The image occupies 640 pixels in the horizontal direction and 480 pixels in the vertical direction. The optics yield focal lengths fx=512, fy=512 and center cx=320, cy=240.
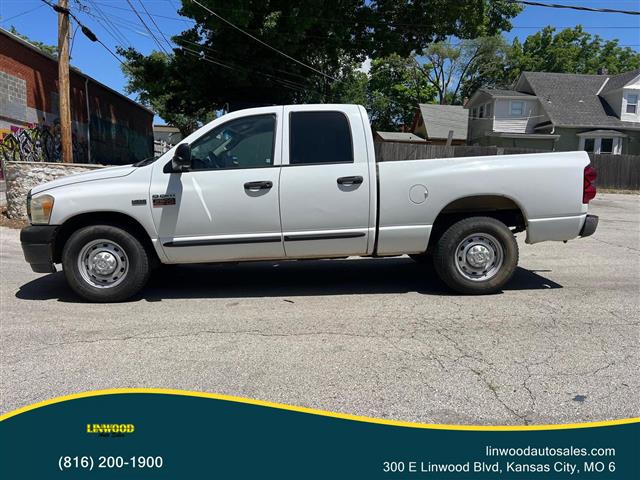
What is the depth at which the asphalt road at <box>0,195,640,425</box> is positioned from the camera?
11.2 ft

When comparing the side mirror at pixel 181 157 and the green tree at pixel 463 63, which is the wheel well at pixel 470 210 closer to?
the side mirror at pixel 181 157

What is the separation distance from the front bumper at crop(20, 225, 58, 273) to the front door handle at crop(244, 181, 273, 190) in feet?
6.74

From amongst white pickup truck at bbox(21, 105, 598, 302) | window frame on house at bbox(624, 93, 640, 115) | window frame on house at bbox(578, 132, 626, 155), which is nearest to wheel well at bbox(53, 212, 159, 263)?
white pickup truck at bbox(21, 105, 598, 302)

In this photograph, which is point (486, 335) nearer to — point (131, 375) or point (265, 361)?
point (265, 361)

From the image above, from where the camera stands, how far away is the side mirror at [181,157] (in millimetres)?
5109

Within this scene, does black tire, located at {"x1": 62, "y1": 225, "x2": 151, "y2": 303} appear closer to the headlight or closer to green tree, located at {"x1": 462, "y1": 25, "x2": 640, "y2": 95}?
the headlight

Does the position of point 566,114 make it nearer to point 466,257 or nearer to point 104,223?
point 466,257

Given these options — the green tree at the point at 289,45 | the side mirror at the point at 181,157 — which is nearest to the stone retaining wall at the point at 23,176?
the side mirror at the point at 181,157

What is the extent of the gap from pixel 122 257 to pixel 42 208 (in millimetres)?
948

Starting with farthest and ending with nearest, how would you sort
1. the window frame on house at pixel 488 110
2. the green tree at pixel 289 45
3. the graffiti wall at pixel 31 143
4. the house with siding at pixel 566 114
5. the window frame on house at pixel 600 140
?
the window frame on house at pixel 488 110 → the house with siding at pixel 566 114 → the window frame on house at pixel 600 140 → the green tree at pixel 289 45 → the graffiti wall at pixel 31 143

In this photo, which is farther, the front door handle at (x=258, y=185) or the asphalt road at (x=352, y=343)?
the front door handle at (x=258, y=185)

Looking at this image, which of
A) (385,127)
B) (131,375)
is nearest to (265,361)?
(131,375)

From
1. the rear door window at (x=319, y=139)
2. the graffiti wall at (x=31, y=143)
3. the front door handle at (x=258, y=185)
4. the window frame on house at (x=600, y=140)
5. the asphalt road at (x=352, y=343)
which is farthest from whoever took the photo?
the window frame on house at (x=600, y=140)

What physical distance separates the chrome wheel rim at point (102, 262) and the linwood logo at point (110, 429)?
2702mm
